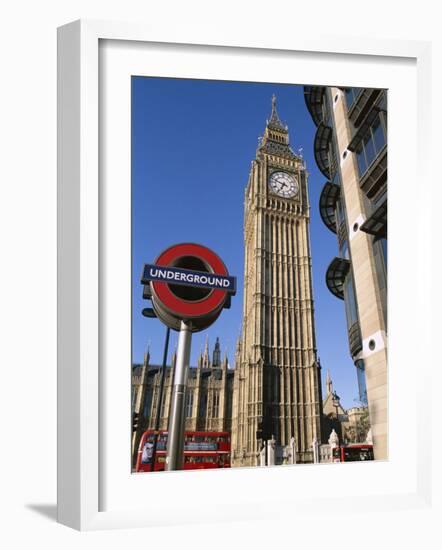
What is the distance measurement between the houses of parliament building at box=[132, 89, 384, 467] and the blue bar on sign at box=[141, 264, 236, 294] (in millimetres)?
28488

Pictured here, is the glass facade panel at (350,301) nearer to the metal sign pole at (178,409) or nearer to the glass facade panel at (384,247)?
the glass facade panel at (384,247)

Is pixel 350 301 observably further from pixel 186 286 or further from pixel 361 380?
pixel 186 286

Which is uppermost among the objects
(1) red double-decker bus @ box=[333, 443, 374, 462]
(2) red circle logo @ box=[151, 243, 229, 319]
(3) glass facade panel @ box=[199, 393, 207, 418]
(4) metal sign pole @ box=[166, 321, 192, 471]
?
(2) red circle logo @ box=[151, 243, 229, 319]

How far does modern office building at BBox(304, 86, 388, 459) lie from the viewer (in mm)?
15594

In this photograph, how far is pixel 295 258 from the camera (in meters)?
55.8

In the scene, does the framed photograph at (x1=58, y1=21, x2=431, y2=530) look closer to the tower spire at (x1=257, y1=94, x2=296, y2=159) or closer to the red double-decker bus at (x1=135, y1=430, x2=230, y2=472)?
the red double-decker bus at (x1=135, y1=430, x2=230, y2=472)

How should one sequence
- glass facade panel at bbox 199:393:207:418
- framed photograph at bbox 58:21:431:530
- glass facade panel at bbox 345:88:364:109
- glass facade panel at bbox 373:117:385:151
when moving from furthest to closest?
glass facade panel at bbox 199:393:207:418
glass facade panel at bbox 373:117:385:151
glass facade panel at bbox 345:88:364:109
framed photograph at bbox 58:21:431:530

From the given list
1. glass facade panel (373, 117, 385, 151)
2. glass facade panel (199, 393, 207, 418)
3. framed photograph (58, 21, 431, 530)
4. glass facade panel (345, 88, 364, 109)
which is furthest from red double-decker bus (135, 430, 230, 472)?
glass facade panel (199, 393, 207, 418)

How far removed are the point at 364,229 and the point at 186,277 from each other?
597cm

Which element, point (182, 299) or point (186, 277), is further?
point (186, 277)

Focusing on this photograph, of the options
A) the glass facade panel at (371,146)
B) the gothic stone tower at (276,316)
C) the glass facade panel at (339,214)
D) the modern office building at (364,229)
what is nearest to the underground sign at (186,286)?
the modern office building at (364,229)

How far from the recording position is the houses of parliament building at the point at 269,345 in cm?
4506

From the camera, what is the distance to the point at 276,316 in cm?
5288

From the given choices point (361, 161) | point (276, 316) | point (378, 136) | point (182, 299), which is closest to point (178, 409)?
point (182, 299)
